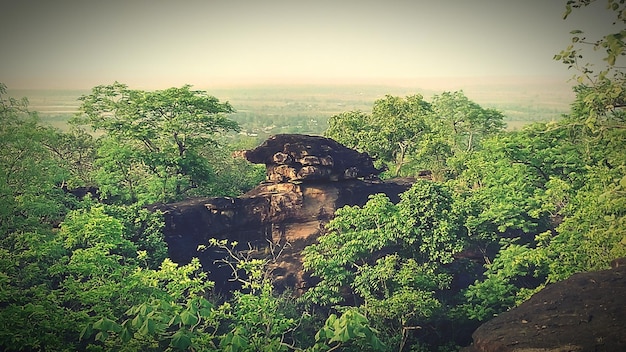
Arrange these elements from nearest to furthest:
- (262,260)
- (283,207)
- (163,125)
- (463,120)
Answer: (262,260)
(283,207)
(163,125)
(463,120)

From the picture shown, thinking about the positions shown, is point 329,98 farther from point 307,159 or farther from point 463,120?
point 307,159

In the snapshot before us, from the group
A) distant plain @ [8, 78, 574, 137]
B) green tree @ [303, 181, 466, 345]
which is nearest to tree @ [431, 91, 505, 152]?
distant plain @ [8, 78, 574, 137]

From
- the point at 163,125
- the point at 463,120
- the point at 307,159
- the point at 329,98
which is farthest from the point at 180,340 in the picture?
the point at 329,98

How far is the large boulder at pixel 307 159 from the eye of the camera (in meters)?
20.7

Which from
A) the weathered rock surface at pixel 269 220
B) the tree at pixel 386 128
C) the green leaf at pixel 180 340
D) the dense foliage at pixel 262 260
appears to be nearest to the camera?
the green leaf at pixel 180 340

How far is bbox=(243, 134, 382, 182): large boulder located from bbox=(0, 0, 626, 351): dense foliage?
3.09m

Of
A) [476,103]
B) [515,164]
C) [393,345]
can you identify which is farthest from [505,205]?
[476,103]

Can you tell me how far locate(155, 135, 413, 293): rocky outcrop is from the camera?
733 inches

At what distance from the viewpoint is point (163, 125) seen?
866 inches

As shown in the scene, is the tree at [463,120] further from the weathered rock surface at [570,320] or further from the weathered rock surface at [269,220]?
the weathered rock surface at [570,320]

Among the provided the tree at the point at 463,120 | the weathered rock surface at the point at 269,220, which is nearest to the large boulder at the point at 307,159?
the weathered rock surface at the point at 269,220

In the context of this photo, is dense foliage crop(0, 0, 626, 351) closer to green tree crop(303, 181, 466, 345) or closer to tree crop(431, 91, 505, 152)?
green tree crop(303, 181, 466, 345)

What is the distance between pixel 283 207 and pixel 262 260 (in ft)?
21.0

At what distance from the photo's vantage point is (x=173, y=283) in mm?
12672
